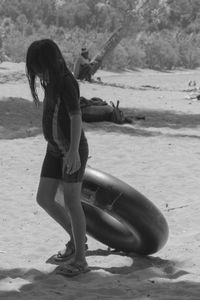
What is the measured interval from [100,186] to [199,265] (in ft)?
2.81

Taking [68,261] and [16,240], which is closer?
[68,261]

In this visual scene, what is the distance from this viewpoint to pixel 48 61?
4.29 meters

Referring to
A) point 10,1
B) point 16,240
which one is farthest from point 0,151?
point 10,1

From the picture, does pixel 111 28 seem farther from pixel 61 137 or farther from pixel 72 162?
pixel 72 162

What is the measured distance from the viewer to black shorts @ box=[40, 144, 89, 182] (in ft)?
14.5

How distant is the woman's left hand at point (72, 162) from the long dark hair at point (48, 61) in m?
0.39

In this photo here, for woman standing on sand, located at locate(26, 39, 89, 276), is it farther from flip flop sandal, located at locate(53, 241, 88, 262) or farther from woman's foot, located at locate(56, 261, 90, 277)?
flip flop sandal, located at locate(53, 241, 88, 262)

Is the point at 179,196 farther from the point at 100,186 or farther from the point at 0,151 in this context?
the point at 0,151

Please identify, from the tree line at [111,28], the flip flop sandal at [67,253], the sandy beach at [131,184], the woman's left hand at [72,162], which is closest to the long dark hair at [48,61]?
the woman's left hand at [72,162]

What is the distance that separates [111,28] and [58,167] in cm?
4689

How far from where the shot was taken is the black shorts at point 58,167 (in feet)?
14.5

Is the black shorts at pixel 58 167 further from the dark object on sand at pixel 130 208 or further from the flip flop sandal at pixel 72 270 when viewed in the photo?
the flip flop sandal at pixel 72 270

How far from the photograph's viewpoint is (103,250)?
210 inches

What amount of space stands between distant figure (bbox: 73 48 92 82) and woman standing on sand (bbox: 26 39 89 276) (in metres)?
14.2
